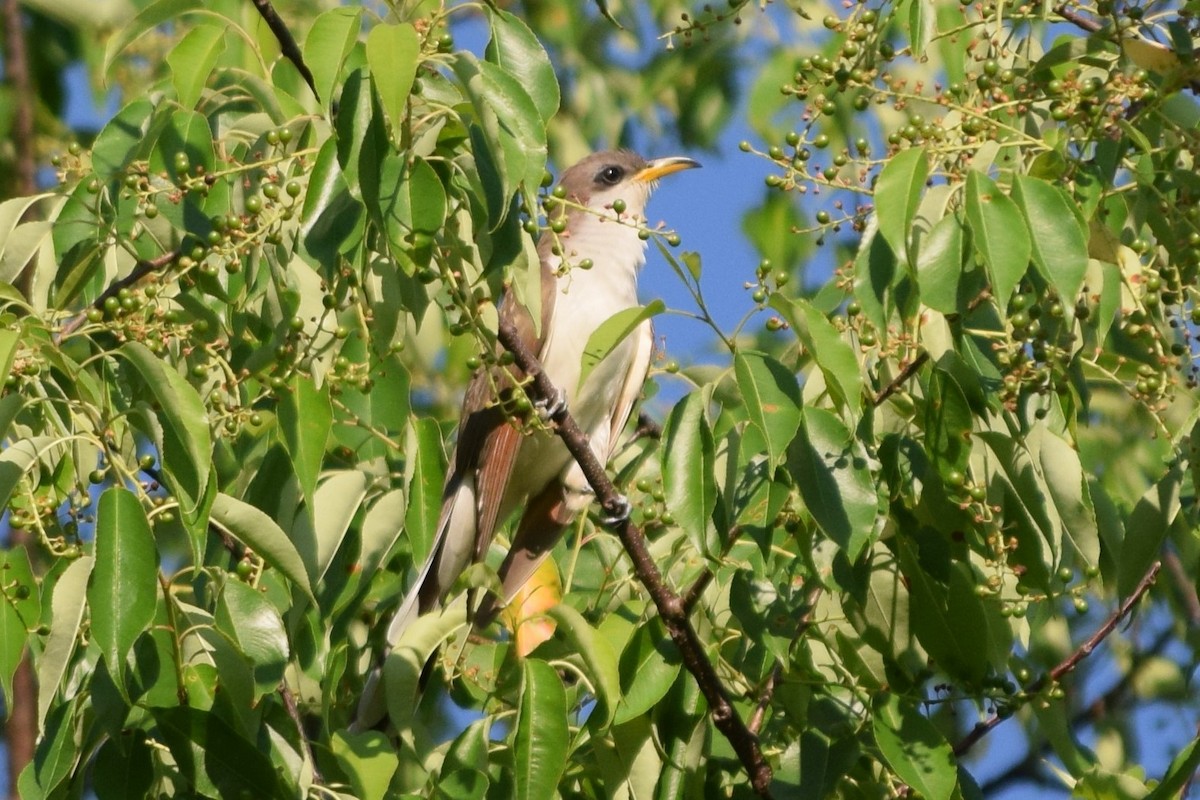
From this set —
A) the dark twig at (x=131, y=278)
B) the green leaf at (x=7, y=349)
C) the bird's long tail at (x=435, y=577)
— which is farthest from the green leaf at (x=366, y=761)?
the dark twig at (x=131, y=278)

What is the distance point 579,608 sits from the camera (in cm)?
353

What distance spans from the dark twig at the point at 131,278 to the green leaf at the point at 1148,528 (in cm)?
191

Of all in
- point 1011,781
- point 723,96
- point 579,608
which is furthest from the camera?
point 723,96

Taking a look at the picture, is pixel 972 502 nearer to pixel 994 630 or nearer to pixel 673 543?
pixel 994 630

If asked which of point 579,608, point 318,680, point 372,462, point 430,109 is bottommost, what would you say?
point 318,680

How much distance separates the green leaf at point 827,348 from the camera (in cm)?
251

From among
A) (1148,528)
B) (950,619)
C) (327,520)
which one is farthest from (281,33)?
(1148,528)

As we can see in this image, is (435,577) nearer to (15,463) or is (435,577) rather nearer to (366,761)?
(366,761)

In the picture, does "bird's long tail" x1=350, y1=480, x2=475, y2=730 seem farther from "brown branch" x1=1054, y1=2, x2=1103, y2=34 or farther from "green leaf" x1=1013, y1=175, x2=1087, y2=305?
"brown branch" x1=1054, y1=2, x2=1103, y2=34

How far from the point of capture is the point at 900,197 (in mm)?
2420

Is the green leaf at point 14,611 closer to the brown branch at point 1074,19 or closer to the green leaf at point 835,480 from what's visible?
the green leaf at point 835,480

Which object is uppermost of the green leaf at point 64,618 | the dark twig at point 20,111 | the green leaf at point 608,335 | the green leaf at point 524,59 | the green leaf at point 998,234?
the dark twig at point 20,111

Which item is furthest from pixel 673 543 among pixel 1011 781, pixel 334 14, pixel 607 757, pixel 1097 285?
pixel 1011 781

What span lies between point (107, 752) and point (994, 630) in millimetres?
1692
